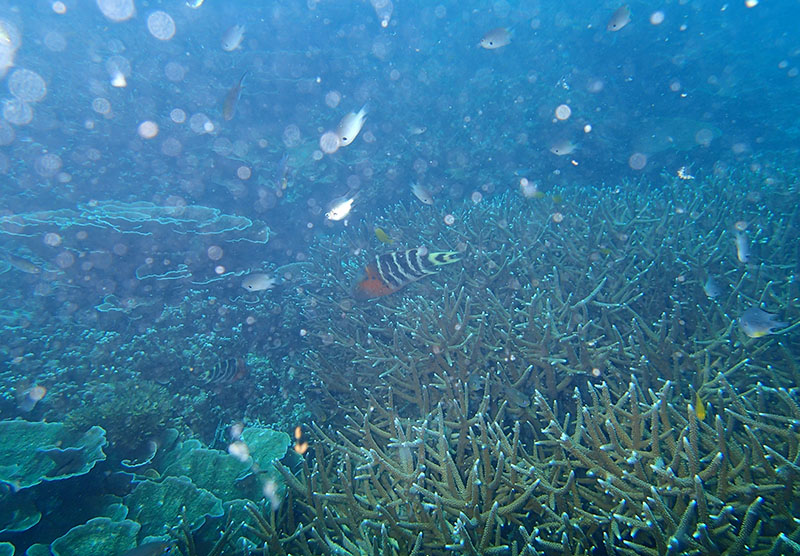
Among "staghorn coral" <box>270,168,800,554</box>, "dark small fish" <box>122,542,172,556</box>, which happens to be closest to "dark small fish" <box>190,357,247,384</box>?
"staghorn coral" <box>270,168,800,554</box>

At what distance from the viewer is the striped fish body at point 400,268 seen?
143 inches

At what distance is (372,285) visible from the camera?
→ 4086 millimetres

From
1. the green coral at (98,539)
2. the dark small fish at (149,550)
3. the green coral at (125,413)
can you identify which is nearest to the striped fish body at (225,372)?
the green coral at (125,413)

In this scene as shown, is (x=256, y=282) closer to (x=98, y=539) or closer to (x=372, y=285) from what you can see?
(x=372, y=285)

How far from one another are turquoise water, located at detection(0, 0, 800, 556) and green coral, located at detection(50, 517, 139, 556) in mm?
20

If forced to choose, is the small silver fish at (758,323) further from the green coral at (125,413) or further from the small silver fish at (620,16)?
the small silver fish at (620,16)

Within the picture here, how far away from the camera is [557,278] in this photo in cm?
434

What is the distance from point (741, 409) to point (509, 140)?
922cm

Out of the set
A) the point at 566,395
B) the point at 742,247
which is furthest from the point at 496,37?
the point at 566,395

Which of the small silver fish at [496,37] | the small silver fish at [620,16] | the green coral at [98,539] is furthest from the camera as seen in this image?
the small silver fish at [620,16]

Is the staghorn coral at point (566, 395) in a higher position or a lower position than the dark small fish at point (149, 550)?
lower

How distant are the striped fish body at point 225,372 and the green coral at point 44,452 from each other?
1297mm

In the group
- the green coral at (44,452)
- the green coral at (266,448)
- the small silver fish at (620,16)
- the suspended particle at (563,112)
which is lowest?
the green coral at (266,448)

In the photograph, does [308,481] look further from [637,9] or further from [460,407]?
[637,9]
